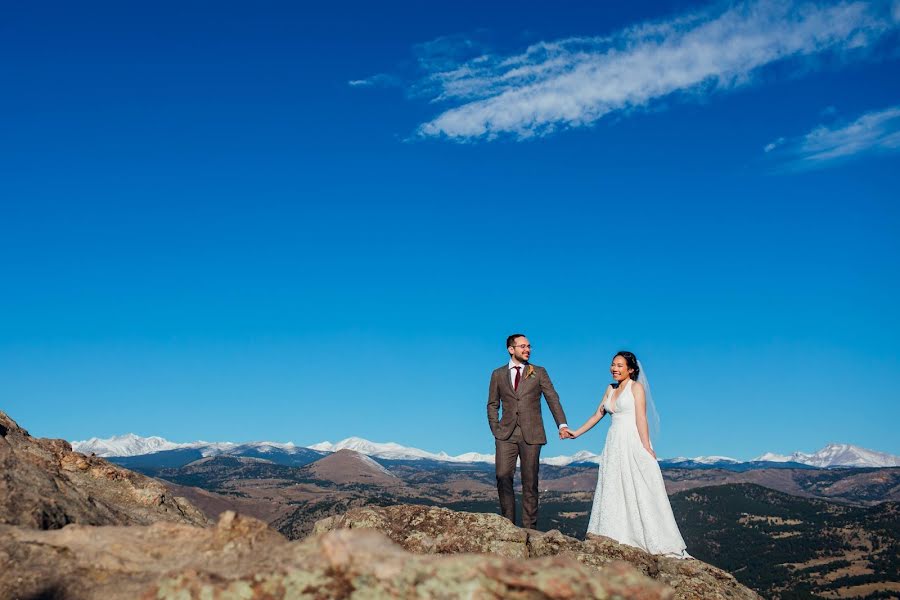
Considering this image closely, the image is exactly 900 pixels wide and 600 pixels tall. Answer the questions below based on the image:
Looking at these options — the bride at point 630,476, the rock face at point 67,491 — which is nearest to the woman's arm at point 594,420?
the bride at point 630,476

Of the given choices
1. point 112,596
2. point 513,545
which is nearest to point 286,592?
point 112,596

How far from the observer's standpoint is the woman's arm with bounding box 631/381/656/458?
18266 millimetres

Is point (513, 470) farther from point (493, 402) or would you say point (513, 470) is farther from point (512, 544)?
point (512, 544)

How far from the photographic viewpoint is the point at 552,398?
19469 mm

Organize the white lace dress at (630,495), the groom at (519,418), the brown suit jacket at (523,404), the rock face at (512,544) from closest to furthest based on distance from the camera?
the rock face at (512,544) → the white lace dress at (630,495) → the groom at (519,418) → the brown suit jacket at (523,404)

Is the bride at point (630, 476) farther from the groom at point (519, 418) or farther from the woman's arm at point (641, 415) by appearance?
the groom at point (519, 418)

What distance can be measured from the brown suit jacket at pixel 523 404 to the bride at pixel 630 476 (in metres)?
1.07

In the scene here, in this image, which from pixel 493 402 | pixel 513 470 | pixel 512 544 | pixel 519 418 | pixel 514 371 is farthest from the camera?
pixel 493 402

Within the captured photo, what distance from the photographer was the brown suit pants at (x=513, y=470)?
1827cm

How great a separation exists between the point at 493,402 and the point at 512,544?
5.93 m

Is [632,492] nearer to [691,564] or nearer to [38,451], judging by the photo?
[691,564]

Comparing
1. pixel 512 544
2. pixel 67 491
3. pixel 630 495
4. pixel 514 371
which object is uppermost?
pixel 514 371

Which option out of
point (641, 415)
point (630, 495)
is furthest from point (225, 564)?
point (641, 415)

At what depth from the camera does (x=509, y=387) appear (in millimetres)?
19359
